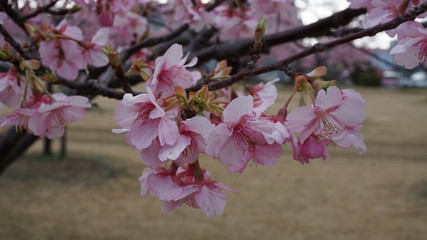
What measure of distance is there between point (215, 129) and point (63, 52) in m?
0.73

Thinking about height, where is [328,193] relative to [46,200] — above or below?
below

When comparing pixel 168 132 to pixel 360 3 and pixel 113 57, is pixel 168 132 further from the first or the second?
pixel 360 3

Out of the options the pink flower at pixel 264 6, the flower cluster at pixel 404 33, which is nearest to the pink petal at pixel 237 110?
the flower cluster at pixel 404 33

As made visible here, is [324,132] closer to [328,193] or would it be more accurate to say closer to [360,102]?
[360,102]

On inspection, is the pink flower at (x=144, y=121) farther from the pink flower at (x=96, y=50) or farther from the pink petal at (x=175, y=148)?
the pink flower at (x=96, y=50)

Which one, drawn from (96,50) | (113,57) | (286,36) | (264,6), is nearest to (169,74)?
(113,57)

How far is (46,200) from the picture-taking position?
4.72m

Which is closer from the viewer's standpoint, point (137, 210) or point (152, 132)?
point (152, 132)

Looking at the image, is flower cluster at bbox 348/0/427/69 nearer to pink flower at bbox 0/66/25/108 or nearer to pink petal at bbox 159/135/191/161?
pink petal at bbox 159/135/191/161

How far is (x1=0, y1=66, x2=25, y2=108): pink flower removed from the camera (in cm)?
112

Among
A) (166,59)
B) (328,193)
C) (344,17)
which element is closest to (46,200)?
(328,193)

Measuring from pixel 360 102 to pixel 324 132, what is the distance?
0.26ft

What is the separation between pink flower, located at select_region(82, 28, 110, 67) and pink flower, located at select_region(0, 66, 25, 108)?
0.65 ft

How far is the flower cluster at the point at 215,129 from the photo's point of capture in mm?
739
